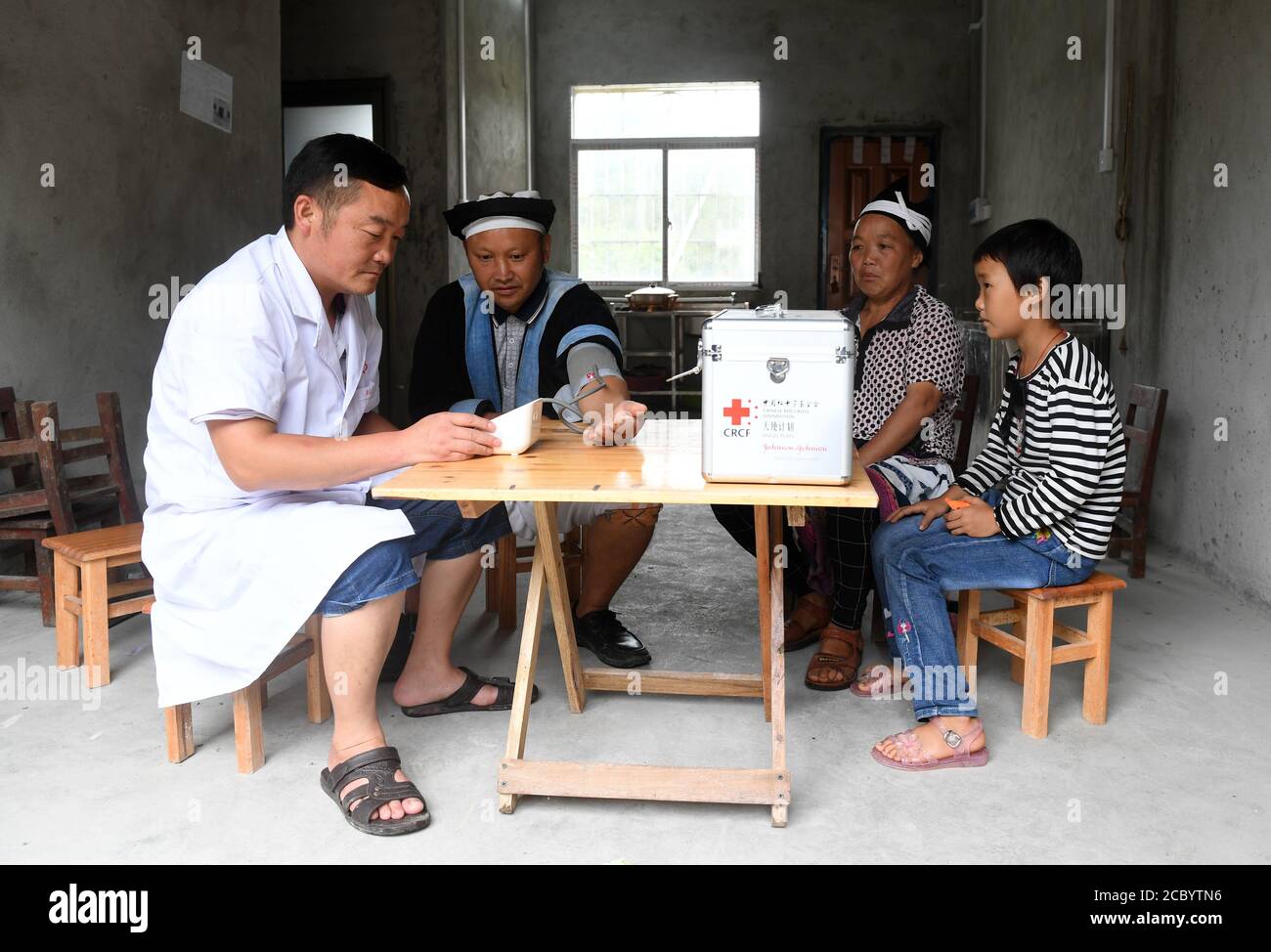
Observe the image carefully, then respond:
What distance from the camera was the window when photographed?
9492 mm

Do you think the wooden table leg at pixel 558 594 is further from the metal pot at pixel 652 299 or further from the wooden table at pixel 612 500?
the metal pot at pixel 652 299

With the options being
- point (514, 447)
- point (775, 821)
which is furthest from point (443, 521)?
point (775, 821)

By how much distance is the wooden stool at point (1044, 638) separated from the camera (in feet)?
7.84

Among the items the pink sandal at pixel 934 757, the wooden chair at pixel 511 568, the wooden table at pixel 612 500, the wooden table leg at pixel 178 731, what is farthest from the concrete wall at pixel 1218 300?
the wooden table leg at pixel 178 731

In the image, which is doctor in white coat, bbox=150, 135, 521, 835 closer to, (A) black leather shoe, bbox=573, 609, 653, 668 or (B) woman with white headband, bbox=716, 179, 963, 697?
(A) black leather shoe, bbox=573, 609, 653, 668

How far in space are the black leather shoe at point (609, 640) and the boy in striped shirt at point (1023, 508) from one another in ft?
2.34

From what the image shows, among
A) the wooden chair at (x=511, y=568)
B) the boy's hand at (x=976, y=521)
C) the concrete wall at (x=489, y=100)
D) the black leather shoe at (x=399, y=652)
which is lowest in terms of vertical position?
the black leather shoe at (x=399, y=652)

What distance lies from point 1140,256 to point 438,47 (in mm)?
3943

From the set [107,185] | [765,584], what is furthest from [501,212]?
[107,185]

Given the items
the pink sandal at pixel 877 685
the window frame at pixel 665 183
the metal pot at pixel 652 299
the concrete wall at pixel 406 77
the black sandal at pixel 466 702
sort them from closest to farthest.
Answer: the black sandal at pixel 466 702 → the pink sandal at pixel 877 685 → the concrete wall at pixel 406 77 → the metal pot at pixel 652 299 → the window frame at pixel 665 183

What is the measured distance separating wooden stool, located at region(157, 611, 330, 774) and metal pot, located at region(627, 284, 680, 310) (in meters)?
6.48

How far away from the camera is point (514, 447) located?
207 centimetres

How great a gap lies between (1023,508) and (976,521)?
0.10 m

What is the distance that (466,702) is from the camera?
2553mm
